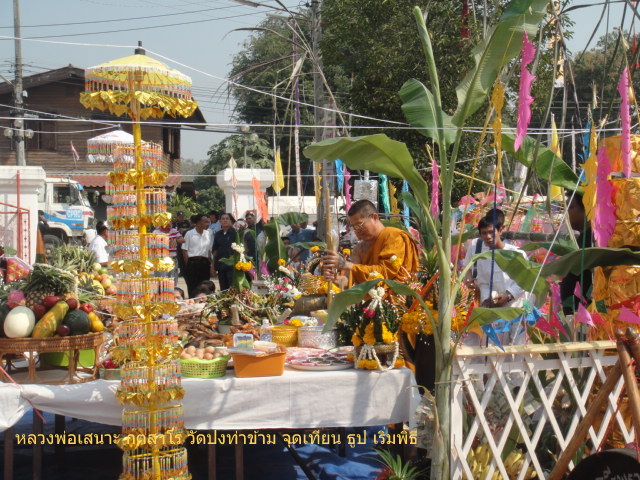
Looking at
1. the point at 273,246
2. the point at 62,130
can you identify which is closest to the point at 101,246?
the point at 273,246

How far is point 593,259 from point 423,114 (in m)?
1.18

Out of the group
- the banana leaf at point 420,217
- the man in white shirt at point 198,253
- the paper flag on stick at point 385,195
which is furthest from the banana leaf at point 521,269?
the paper flag on stick at point 385,195

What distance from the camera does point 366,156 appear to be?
3684 mm

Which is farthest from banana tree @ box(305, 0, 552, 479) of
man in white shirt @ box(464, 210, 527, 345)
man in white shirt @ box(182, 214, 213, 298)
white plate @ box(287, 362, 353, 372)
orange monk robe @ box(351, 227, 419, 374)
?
man in white shirt @ box(182, 214, 213, 298)

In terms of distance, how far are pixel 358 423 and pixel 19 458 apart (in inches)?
100

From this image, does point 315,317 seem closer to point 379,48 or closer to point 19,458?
point 19,458

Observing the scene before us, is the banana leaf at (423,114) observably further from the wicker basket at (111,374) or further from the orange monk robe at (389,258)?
Answer: the wicker basket at (111,374)

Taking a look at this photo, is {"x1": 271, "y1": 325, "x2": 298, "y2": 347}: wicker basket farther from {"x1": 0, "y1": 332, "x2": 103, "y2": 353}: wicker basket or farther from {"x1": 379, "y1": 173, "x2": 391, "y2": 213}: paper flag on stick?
{"x1": 379, "y1": 173, "x2": 391, "y2": 213}: paper flag on stick

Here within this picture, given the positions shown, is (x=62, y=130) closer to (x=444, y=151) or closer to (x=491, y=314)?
(x=444, y=151)

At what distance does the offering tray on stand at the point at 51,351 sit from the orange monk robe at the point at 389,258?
1653 millimetres

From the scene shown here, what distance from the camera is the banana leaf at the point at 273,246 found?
962 centimetres

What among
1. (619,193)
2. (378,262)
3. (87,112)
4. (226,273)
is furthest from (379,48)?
(87,112)

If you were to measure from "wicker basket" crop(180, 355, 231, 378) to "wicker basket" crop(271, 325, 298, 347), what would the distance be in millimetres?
674

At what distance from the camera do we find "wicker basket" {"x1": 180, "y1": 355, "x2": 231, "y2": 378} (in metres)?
3.90
